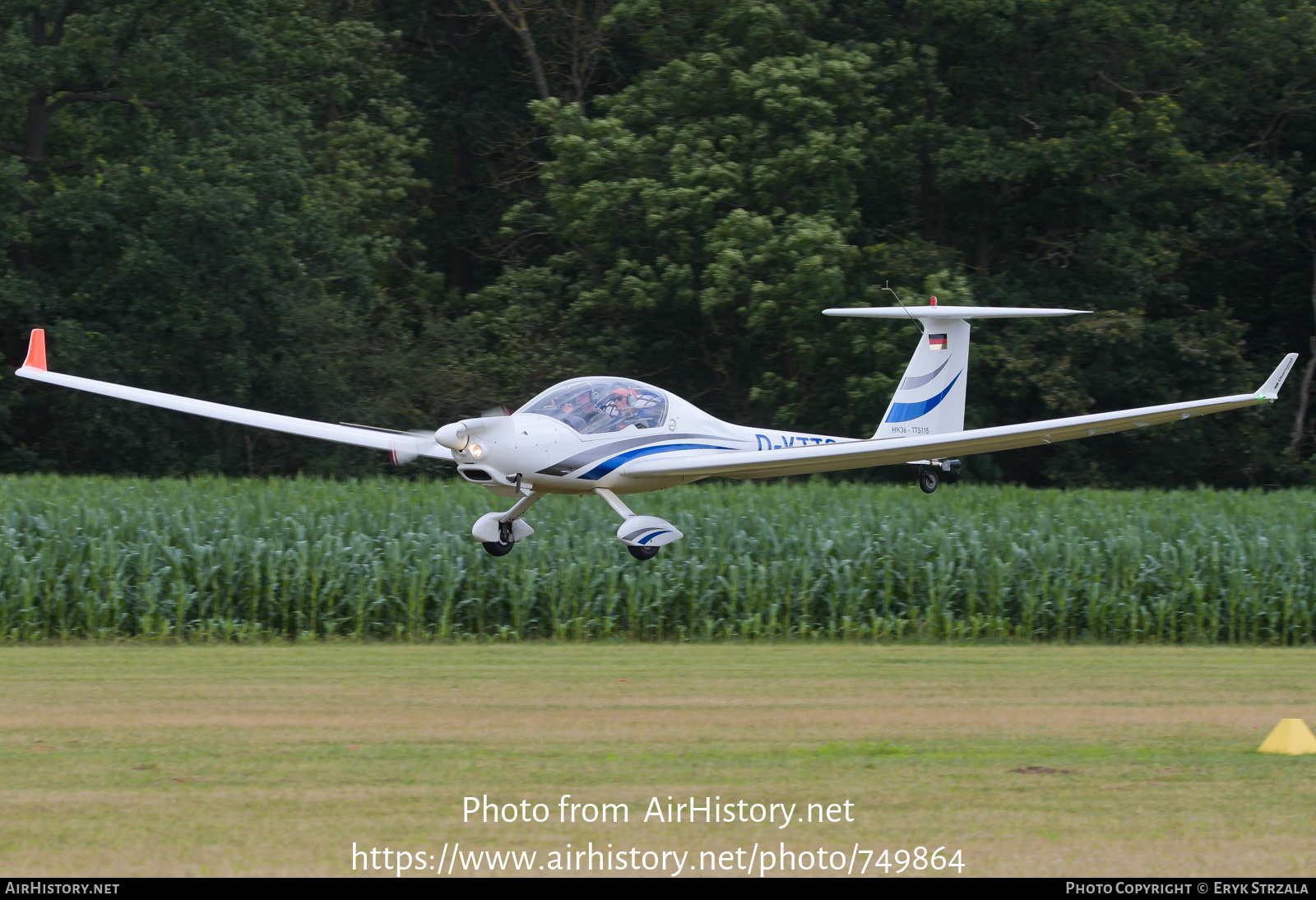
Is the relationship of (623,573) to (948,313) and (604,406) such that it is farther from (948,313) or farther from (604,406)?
(604,406)

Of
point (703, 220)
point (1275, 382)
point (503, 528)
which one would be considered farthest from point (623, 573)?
point (703, 220)

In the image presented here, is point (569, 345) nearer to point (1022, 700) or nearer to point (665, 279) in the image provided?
point (665, 279)

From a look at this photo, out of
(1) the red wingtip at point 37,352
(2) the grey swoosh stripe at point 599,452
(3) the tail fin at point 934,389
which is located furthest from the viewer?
(1) the red wingtip at point 37,352

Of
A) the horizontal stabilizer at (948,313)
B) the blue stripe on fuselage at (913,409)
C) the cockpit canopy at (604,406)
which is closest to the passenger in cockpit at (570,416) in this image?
the cockpit canopy at (604,406)

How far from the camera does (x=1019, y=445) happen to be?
11594 mm

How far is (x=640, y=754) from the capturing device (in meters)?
12.6

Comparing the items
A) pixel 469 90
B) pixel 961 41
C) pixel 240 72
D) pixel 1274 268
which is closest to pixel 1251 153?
pixel 1274 268

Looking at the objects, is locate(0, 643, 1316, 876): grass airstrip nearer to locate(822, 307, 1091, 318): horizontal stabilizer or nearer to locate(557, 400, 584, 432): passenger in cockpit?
locate(557, 400, 584, 432): passenger in cockpit

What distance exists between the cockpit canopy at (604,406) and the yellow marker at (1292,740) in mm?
6030

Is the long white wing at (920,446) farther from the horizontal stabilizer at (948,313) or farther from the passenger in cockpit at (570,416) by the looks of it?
the horizontal stabilizer at (948,313)

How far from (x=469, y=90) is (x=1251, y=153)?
69.1 feet

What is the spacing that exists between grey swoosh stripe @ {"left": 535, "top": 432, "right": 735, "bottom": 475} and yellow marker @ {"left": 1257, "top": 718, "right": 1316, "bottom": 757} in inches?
229

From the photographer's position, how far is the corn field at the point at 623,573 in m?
20.6

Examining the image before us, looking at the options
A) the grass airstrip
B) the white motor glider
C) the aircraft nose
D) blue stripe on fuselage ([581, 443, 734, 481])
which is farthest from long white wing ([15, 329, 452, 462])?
the grass airstrip
